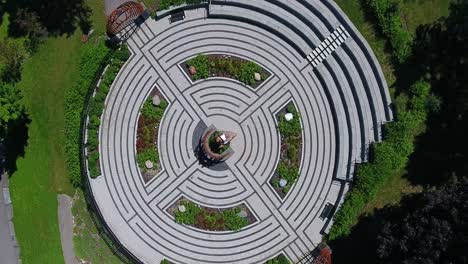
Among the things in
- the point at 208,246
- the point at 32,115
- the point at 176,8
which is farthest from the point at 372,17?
the point at 32,115

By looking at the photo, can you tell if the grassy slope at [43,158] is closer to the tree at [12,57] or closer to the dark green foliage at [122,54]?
the tree at [12,57]

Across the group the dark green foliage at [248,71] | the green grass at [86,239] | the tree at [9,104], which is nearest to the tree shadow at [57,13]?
the tree at [9,104]

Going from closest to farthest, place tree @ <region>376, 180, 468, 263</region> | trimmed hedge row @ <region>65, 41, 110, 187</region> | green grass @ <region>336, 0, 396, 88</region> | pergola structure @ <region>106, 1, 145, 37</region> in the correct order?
tree @ <region>376, 180, 468, 263</region> → green grass @ <region>336, 0, 396, 88</region> → pergola structure @ <region>106, 1, 145, 37</region> → trimmed hedge row @ <region>65, 41, 110, 187</region>

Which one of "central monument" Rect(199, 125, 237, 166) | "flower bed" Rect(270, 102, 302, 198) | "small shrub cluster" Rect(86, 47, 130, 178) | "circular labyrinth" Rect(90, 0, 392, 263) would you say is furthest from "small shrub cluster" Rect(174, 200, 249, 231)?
"small shrub cluster" Rect(86, 47, 130, 178)

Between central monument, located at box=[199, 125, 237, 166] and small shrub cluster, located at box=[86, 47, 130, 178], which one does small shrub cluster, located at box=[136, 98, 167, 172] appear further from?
central monument, located at box=[199, 125, 237, 166]

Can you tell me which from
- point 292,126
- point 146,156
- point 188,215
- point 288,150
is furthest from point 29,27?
point 288,150
